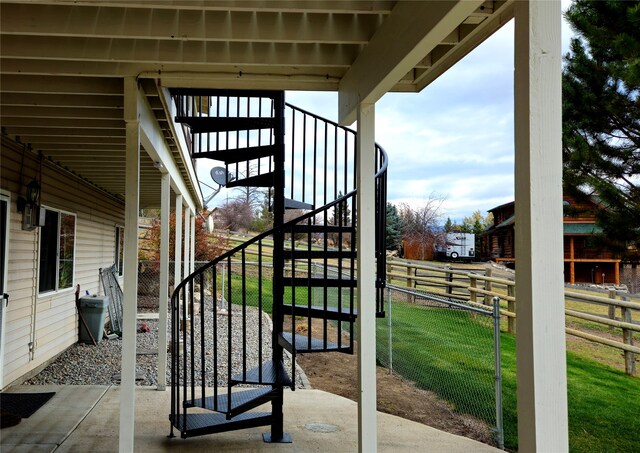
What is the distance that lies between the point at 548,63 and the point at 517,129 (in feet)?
0.61

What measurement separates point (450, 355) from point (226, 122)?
399 centimetres

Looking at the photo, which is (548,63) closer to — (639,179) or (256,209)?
(639,179)

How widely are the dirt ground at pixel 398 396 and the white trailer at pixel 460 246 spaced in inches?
405

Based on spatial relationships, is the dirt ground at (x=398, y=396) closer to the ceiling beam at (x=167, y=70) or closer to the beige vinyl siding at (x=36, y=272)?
the ceiling beam at (x=167, y=70)

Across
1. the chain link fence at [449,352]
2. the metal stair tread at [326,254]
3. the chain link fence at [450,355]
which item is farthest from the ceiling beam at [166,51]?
the chain link fence at [450,355]

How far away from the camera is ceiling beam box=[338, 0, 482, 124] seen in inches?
59.7

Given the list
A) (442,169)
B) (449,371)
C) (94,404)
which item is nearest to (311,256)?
(94,404)

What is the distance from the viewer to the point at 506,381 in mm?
5359

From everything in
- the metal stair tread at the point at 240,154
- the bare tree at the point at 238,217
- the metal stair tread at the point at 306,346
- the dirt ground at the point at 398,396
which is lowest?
the dirt ground at the point at 398,396

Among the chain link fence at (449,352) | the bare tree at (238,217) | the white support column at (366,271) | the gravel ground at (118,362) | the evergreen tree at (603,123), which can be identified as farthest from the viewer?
the bare tree at (238,217)

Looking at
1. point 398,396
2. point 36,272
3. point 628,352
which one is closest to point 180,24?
point 36,272

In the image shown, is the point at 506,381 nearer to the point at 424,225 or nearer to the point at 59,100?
the point at 59,100

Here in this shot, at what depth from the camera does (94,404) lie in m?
3.87

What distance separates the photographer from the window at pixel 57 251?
17.2 ft
